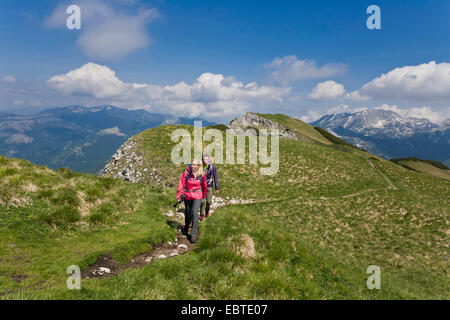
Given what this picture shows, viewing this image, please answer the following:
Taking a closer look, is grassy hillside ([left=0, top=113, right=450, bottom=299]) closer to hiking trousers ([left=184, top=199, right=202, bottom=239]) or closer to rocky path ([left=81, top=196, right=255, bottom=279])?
rocky path ([left=81, top=196, right=255, bottom=279])

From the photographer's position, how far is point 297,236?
63.4ft

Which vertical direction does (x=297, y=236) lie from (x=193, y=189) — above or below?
below

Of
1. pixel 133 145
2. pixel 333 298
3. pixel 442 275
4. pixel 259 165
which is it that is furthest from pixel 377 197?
pixel 133 145

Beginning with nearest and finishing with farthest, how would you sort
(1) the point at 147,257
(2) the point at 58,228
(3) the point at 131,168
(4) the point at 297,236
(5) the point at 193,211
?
(2) the point at 58,228, (1) the point at 147,257, (5) the point at 193,211, (4) the point at 297,236, (3) the point at 131,168

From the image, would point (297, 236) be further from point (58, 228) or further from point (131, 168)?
point (131, 168)

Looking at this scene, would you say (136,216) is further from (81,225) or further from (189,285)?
(189,285)

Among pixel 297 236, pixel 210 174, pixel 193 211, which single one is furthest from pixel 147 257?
pixel 297 236

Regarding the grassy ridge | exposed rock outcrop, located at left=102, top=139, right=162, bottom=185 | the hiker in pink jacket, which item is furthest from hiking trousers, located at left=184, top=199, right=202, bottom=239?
exposed rock outcrop, located at left=102, top=139, right=162, bottom=185

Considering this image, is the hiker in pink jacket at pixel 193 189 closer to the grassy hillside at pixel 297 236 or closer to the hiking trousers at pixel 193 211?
the hiking trousers at pixel 193 211

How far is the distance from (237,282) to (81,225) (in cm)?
697

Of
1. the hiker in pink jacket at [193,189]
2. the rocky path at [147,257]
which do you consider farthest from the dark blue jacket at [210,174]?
the hiker in pink jacket at [193,189]

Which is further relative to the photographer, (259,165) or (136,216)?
(259,165)

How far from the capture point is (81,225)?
8945mm

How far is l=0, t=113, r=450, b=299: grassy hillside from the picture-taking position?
6.25 m
